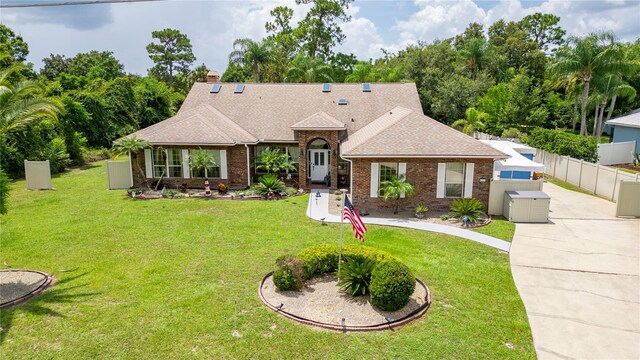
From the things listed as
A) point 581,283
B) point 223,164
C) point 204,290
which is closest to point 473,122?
point 223,164

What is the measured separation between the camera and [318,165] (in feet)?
76.5

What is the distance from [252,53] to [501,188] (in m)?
34.1

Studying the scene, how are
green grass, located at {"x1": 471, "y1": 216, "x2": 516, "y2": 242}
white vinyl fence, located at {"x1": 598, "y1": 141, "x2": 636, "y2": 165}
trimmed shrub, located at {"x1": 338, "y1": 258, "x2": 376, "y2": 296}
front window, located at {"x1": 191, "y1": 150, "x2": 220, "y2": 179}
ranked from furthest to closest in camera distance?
1. white vinyl fence, located at {"x1": 598, "y1": 141, "x2": 636, "y2": 165}
2. front window, located at {"x1": 191, "y1": 150, "x2": 220, "y2": 179}
3. green grass, located at {"x1": 471, "y1": 216, "x2": 516, "y2": 242}
4. trimmed shrub, located at {"x1": 338, "y1": 258, "x2": 376, "y2": 296}

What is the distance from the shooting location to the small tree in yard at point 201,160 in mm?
20734

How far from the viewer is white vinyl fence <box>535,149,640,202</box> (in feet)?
65.3

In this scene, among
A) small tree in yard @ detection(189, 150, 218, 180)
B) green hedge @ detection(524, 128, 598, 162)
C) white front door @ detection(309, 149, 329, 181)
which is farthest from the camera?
green hedge @ detection(524, 128, 598, 162)

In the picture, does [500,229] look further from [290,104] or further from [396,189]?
[290,104]

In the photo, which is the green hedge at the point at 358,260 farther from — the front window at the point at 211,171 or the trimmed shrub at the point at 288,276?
→ the front window at the point at 211,171

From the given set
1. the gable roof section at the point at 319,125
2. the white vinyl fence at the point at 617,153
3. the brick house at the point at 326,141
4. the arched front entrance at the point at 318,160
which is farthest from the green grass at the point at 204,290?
the white vinyl fence at the point at 617,153

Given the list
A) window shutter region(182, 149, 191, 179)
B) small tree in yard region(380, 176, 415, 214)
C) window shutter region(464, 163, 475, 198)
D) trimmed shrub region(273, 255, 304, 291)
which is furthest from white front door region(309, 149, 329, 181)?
trimmed shrub region(273, 255, 304, 291)

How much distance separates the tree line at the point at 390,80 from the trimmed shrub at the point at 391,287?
9675 millimetres

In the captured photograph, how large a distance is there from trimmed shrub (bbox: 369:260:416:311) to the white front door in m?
13.7

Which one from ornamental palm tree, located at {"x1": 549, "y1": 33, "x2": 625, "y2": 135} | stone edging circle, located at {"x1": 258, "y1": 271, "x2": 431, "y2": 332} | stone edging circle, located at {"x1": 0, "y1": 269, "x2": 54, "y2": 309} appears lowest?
stone edging circle, located at {"x1": 258, "y1": 271, "x2": 431, "y2": 332}

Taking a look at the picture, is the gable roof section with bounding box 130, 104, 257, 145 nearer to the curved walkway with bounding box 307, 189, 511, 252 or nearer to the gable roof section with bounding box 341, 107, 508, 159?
the curved walkway with bounding box 307, 189, 511, 252
